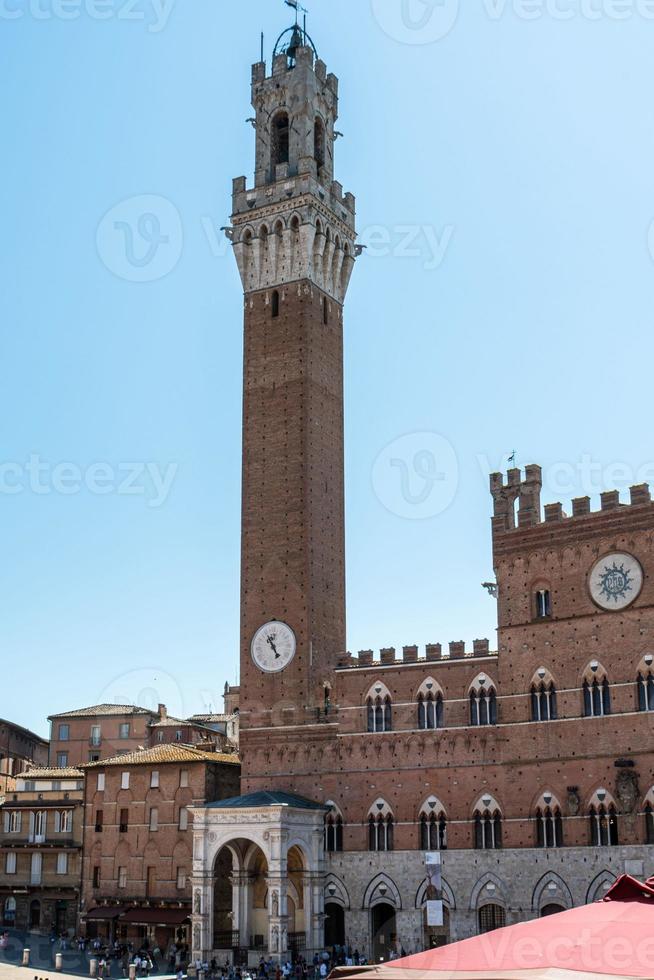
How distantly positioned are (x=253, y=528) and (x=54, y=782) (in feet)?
61.3

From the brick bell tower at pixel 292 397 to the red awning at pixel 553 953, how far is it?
41105 millimetres

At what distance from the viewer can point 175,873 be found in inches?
2047

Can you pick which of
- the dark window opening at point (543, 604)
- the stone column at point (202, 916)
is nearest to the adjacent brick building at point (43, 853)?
the stone column at point (202, 916)

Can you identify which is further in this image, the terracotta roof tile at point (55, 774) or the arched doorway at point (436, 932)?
the terracotta roof tile at point (55, 774)

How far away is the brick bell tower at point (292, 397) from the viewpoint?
2003 inches

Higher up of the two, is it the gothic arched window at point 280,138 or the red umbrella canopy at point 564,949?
the gothic arched window at point 280,138

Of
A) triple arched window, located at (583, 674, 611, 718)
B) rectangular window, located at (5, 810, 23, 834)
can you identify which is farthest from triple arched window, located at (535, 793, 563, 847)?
rectangular window, located at (5, 810, 23, 834)

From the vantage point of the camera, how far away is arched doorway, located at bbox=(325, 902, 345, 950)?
4631cm

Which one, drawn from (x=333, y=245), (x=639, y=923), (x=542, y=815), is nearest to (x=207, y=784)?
(x=542, y=815)

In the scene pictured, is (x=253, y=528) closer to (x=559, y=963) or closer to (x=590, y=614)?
(x=590, y=614)

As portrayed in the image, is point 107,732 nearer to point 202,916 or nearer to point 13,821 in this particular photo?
point 13,821

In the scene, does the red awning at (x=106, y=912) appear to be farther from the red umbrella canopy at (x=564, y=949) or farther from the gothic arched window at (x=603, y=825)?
the red umbrella canopy at (x=564, y=949)

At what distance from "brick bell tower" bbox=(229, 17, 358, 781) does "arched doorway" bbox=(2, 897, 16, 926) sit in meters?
17.6

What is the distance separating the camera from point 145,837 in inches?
2096
